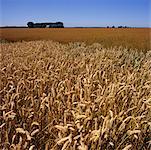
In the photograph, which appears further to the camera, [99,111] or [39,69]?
[39,69]

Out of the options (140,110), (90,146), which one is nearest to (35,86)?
(140,110)

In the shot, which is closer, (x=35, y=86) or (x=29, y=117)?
(x=29, y=117)

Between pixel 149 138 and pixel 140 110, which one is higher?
pixel 140 110

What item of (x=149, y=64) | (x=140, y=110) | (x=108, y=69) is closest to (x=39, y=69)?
(x=108, y=69)

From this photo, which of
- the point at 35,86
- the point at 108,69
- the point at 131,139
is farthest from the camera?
the point at 108,69

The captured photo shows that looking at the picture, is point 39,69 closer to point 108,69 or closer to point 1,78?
point 1,78

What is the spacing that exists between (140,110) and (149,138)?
0.75ft

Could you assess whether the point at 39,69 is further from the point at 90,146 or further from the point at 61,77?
the point at 90,146

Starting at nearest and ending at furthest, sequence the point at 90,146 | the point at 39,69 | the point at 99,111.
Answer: the point at 90,146, the point at 99,111, the point at 39,69

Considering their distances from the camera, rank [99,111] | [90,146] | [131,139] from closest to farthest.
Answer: [90,146] < [131,139] < [99,111]

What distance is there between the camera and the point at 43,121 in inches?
103

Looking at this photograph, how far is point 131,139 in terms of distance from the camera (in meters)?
2.32

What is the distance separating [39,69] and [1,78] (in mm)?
614

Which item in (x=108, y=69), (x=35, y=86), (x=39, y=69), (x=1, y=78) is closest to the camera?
(x=35, y=86)
